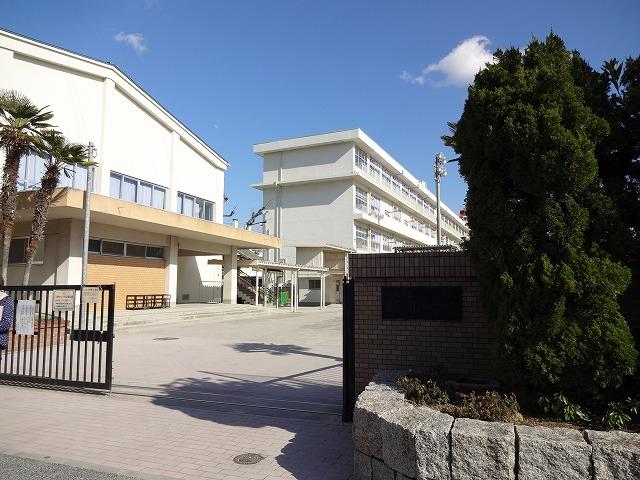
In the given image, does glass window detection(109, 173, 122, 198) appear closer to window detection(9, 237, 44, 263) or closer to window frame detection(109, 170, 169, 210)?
window frame detection(109, 170, 169, 210)

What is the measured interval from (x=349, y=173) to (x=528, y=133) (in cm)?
4308

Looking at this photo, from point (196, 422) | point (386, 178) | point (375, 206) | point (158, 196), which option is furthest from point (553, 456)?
point (386, 178)

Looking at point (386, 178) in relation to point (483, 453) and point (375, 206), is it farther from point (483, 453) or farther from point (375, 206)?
point (483, 453)

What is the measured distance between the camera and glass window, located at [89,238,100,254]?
2273 cm

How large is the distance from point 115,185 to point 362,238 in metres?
29.5

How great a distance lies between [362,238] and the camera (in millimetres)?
50625

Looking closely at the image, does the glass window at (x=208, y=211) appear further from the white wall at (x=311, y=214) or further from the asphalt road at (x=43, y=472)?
the asphalt road at (x=43, y=472)

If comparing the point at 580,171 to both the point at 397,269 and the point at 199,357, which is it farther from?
the point at 199,357

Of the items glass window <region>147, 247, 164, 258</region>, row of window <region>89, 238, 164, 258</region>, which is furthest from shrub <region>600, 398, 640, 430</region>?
glass window <region>147, 247, 164, 258</region>

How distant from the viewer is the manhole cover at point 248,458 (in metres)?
4.89

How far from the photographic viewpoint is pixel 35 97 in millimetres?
22297

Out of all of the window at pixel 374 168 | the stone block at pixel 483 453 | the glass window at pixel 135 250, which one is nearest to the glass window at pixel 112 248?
the glass window at pixel 135 250

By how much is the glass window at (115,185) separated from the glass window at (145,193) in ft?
5.49

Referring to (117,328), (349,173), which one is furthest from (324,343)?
(349,173)
